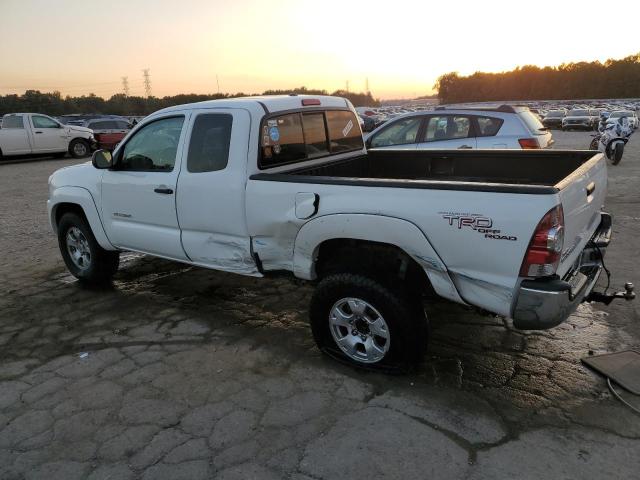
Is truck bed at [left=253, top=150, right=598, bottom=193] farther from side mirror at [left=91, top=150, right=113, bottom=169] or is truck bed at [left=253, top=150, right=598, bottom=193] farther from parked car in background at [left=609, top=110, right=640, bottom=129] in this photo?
parked car in background at [left=609, top=110, right=640, bottom=129]

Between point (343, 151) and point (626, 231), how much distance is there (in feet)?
13.8


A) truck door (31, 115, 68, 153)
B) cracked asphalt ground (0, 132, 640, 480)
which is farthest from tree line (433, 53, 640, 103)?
cracked asphalt ground (0, 132, 640, 480)

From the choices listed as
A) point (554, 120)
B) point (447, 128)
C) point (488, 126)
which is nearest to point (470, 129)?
point (488, 126)

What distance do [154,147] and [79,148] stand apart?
1753 centimetres

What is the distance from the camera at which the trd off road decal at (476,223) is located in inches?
106

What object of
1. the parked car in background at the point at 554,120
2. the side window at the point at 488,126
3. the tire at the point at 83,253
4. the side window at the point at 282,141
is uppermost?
the side window at the point at 282,141

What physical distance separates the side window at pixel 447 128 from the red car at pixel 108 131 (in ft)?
52.5

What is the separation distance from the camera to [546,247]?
262cm

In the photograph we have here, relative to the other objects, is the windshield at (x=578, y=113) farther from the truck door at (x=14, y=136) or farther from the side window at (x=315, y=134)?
the side window at (x=315, y=134)

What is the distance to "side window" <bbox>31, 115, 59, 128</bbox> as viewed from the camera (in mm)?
18366

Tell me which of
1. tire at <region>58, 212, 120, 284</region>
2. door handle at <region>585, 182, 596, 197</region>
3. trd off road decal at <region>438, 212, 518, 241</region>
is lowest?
tire at <region>58, 212, 120, 284</region>

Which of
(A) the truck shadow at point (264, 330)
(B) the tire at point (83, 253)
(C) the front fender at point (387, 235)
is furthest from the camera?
(B) the tire at point (83, 253)

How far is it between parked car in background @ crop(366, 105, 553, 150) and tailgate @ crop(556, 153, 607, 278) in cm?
394

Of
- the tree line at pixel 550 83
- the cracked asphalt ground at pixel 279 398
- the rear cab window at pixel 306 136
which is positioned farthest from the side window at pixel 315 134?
the tree line at pixel 550 83
